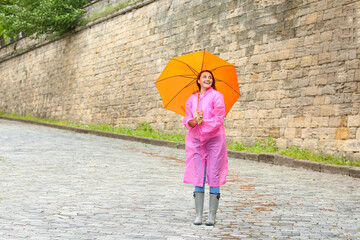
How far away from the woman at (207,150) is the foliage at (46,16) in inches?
734

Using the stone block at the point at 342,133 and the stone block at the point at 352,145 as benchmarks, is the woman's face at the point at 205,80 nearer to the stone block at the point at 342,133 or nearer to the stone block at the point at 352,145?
the stone block at the point at 352,145

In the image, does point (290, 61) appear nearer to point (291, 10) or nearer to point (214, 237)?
point (291, 10)

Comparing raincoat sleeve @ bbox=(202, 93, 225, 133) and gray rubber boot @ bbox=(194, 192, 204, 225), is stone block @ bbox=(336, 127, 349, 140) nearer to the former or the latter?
raincoat sleeve @ bbox=(202, 93, 225, 133)

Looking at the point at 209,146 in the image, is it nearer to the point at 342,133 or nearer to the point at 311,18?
the point at 342,133

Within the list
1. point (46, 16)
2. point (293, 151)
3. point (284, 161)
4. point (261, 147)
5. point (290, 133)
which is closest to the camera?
point (284, 161)

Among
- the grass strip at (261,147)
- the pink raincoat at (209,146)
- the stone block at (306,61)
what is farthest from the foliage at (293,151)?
the pink raincoat at (209,146)

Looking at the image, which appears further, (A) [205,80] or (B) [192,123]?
(A) [205,80]

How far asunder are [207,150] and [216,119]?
0.34 meters

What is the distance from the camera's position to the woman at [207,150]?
215 inches

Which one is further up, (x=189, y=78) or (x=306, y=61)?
(x=306, y=61)

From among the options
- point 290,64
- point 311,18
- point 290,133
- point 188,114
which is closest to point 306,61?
point 290,64

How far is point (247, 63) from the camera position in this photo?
548 inches

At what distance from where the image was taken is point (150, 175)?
9188mm

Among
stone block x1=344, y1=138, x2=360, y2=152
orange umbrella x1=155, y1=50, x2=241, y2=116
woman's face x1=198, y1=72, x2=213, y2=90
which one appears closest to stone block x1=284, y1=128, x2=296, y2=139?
stone block x1=344, y1=138, x2=360, y2=152
